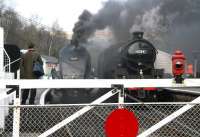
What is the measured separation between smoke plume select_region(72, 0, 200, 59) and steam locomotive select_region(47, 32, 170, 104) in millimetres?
2308

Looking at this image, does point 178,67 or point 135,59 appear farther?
point 135,59

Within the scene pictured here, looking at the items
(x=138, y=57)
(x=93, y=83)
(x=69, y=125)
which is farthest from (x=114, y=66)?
(x=93, y=83)

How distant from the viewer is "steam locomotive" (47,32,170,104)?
16.9m

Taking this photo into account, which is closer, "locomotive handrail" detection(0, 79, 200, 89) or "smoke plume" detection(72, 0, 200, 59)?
"locomotive handrail" detection(0, 79, 200, 89)

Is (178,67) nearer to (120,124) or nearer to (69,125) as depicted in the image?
(120,124)

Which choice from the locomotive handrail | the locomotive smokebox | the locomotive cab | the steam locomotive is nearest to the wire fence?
the locomotive handrail

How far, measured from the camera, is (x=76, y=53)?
1906cm

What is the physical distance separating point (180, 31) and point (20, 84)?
17.8 meters

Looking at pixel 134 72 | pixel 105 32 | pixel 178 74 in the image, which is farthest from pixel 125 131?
pixel 105 32

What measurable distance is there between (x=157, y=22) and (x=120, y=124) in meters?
18.1

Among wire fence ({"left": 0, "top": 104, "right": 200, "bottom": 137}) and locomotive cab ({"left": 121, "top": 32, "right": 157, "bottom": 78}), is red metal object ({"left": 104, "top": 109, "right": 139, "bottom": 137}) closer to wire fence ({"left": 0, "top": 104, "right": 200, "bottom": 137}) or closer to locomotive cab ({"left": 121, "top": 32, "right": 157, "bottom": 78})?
wire fence ({"left": 0, "top": 104, "right": 200, "bottom": 137})

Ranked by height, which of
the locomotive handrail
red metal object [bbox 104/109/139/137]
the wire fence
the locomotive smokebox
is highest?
the locomotive smokebox

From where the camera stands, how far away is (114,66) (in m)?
18.2

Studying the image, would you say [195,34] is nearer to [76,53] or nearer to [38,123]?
[76,53]
